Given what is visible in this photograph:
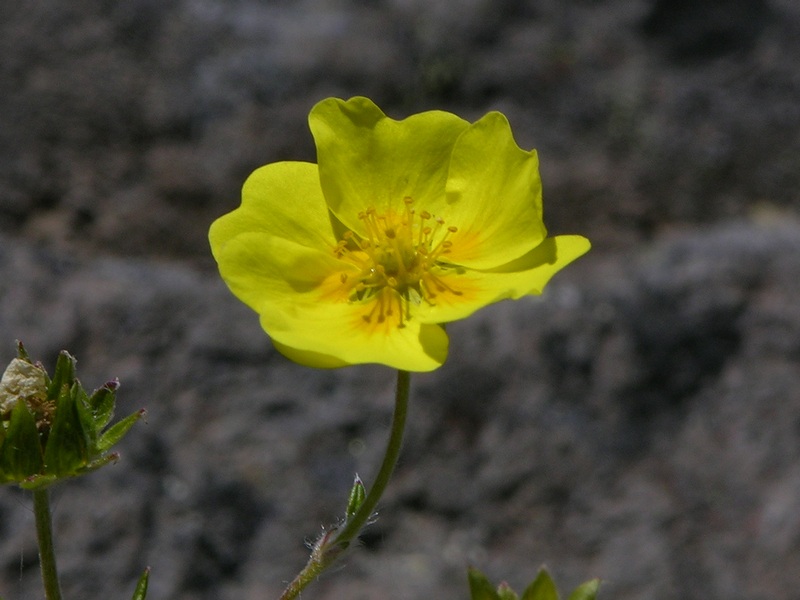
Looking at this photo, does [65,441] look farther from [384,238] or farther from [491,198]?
[491,198]

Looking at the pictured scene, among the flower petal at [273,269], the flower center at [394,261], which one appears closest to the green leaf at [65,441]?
the flower petal at [273,269]

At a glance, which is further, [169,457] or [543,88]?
[543,88]

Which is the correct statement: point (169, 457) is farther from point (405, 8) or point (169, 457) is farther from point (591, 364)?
point (405, 8)

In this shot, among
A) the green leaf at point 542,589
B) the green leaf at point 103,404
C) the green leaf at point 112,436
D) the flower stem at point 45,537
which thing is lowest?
the green leaf at point 542,589

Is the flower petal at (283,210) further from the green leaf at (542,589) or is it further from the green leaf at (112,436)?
the green leaf at (542,589)

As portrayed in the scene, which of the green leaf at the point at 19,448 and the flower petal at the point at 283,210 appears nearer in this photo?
the green leaf at the point at 19,448

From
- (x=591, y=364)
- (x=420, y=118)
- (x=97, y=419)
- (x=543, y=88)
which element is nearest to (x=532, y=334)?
(x=591, y=364)

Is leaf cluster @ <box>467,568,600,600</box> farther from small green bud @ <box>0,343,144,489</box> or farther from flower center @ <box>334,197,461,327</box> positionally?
small green bud @ <box>0,343,144,489</box>

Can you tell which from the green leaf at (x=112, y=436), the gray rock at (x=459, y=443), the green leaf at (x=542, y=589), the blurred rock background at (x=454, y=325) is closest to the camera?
the green leaf at (x=112, y=436)
